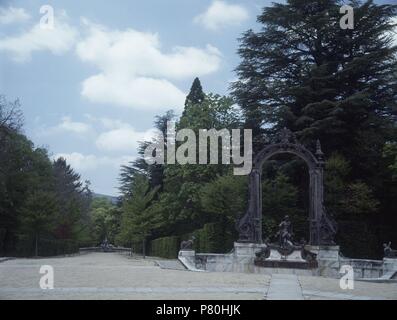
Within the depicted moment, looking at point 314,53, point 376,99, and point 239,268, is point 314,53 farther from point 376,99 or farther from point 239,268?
point 239,268

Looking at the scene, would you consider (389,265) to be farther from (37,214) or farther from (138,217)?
(37,214)

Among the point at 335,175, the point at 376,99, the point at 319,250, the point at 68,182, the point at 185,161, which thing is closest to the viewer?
the point at 319,250

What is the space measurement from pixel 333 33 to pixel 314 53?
1.67 metres

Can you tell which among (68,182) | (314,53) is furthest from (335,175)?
(68,182)

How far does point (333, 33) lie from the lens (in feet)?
103

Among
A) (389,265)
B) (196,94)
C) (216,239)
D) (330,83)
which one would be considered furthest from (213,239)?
(196,94)

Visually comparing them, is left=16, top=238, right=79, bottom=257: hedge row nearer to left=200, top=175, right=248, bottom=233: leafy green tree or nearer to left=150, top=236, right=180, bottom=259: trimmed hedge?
left=150, top=236, right=180, bottom=259: trimmed hedge

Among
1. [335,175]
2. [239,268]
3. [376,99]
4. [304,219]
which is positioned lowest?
[239,268]

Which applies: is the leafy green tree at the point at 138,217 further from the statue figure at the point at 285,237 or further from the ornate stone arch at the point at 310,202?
the statue figure at the point at 285,237

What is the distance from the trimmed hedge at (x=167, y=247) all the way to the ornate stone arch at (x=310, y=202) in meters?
12.3

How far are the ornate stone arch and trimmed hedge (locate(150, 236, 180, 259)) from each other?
1230 centimetres
